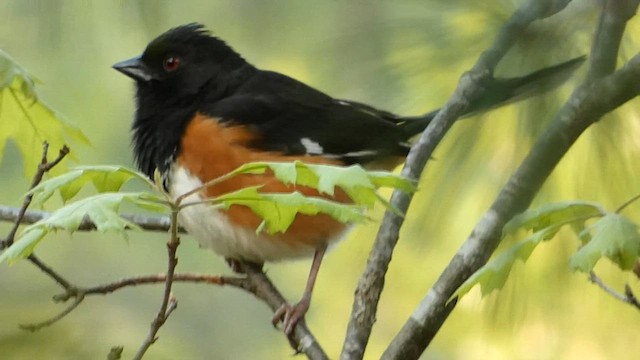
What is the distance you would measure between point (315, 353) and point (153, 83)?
1.72 ft

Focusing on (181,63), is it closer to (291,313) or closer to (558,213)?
(291,313)

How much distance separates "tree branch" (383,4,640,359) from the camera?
67cm

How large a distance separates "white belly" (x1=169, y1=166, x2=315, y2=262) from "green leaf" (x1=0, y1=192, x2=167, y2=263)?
45cm

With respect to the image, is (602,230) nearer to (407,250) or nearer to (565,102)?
(565,102)

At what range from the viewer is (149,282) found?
0.81 metres

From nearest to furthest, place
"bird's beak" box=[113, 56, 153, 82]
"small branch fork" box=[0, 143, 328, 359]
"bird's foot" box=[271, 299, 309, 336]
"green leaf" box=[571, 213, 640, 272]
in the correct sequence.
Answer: "green leaf" box=[571, 213, 640, 272] → "small branch fork" box=[0, 143, 328, 359] → "bird's foot" box=[271, 299, 309, 336] → "bird's beak" box=[113, 56, 153, 82]

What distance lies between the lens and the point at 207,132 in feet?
3.40

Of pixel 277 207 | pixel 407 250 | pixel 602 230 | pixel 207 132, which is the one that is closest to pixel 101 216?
pixel 277 207

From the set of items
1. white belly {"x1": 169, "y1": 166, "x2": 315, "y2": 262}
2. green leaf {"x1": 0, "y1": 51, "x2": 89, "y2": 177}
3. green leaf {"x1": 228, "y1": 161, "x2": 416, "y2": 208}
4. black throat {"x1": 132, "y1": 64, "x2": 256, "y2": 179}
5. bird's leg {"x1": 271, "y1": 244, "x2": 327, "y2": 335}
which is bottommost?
bird's leg {"x1": 271, "y1": 244, "x2": 327, "y2": 335}

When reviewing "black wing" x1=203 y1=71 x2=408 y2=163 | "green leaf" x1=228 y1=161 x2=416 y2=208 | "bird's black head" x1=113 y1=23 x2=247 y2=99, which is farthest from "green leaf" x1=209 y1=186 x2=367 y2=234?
"bird's black head" x1=113 y1=23 x2=247 y2=99

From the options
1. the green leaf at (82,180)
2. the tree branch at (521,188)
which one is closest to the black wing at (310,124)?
the tree branch at (521,188)

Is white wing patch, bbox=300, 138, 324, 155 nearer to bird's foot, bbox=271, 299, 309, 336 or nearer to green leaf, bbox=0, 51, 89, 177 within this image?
bird's foot, bbox=271, 299, 309, 336

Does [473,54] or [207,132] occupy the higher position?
[473,54]

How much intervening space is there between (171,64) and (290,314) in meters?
0.41
